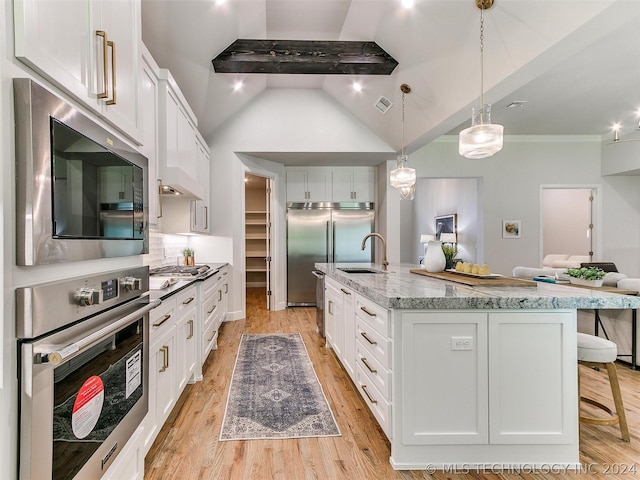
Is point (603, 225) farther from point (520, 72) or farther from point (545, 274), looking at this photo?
point (520, 72)

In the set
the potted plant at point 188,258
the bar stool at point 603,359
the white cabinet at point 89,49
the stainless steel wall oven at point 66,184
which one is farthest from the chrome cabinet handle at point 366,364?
the potted plant at point 188,258

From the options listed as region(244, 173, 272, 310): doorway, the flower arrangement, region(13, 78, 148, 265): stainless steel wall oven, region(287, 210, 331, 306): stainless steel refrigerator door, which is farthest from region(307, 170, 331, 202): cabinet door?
region(13, 78, 148, 265): stainless steel wall oven

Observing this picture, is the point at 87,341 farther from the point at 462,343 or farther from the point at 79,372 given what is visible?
the point at 462,343

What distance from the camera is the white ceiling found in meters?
2.47

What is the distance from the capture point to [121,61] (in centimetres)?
135

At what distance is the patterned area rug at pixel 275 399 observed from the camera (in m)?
2.18

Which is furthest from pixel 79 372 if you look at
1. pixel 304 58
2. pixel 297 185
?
pixel 297 185

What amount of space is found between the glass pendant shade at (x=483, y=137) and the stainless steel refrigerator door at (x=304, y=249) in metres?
3.67

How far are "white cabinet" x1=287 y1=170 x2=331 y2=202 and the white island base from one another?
458cm

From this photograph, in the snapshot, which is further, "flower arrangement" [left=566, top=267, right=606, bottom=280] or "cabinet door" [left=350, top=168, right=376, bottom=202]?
"cabinet door" [left=350, top=168, right=376, bottom=202]

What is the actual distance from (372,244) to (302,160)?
74.9 inches

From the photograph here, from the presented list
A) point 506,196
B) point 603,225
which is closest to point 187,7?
point 506,196

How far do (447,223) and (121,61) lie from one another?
7.47m

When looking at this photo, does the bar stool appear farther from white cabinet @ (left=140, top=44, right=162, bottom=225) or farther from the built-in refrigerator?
the built-in refrigerator
